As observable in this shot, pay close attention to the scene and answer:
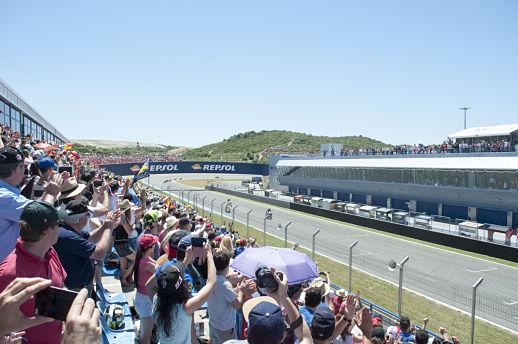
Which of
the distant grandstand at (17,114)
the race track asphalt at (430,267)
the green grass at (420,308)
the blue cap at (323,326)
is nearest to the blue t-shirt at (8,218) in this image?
the blue cap at (323,326)

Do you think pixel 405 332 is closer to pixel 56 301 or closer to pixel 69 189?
pixel 69 189

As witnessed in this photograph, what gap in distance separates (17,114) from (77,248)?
26.1m

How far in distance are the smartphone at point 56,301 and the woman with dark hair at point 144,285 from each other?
10.5 ft

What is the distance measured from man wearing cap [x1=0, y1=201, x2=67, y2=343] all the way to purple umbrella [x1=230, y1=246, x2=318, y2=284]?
491cm

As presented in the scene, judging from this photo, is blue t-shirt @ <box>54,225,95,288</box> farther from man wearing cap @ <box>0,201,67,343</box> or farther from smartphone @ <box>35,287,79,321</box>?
smartphone @ <box>35,287,79,321</box>

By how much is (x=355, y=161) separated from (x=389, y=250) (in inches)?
1017

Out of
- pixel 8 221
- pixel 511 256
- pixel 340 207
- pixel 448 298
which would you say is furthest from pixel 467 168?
pixel 8 221

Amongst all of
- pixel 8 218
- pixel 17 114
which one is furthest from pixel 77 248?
pixel 17 114

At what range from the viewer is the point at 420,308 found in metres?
14.7

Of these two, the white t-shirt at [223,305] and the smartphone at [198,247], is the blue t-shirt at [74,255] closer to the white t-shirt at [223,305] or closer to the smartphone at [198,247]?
the smartphone at [198,247]

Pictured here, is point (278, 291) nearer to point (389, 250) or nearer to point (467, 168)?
point (389, 250)

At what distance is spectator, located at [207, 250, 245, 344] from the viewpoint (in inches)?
201

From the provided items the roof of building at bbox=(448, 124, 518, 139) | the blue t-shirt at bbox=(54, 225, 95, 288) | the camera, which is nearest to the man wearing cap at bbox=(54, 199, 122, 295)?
the blue t-shirt at bbox=(54, 225, 95, 288)

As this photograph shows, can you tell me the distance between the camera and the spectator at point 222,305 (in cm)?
511
